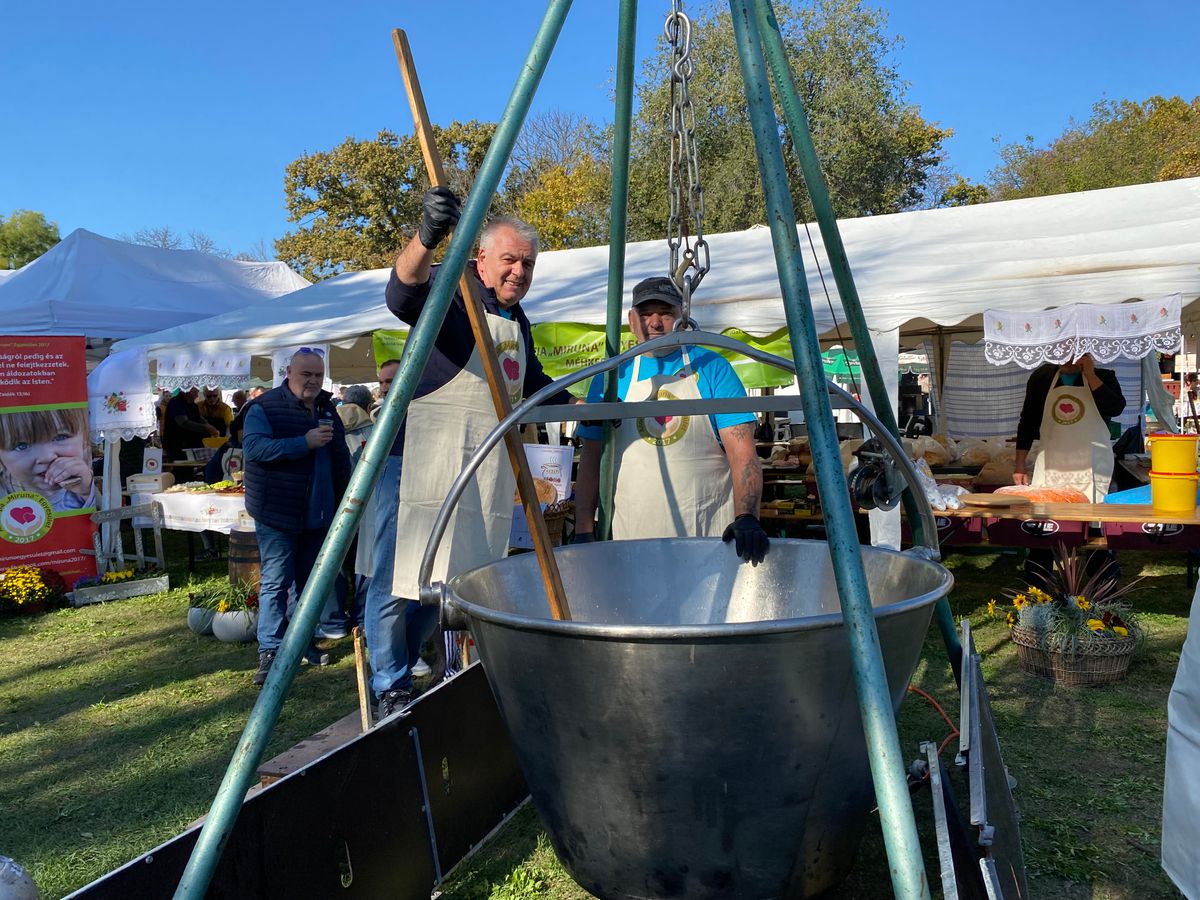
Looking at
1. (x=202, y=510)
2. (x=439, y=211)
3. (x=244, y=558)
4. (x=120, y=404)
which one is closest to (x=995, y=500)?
(x=439, y=211)

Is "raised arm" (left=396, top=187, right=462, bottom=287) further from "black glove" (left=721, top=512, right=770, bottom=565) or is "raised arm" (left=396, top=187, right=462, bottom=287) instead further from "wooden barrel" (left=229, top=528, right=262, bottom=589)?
"wooden barrel" (left=229, top=528, right=262, bottom=589)

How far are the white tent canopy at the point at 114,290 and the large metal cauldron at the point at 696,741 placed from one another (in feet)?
33.0

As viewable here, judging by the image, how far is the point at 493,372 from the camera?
211 cm

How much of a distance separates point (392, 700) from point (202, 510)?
13.6ft

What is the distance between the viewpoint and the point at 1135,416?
29.3 ft

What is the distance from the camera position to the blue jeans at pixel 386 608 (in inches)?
129

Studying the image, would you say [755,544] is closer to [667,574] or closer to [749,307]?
[667,574]

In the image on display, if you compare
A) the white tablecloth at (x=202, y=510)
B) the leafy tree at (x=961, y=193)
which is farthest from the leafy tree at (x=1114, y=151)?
the white tablecloth at (x=202, y=510)

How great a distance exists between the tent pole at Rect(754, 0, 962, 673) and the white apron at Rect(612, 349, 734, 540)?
0.66 meters

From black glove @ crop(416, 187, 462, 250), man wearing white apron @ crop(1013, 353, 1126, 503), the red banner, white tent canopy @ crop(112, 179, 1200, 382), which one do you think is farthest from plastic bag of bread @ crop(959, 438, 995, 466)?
the red banner

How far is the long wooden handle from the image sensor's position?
6.21ft

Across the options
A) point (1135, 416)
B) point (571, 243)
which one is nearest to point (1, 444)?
point (1135, 416)

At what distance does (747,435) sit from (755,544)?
521mm

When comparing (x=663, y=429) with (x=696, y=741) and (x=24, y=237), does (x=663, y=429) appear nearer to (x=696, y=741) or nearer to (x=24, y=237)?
(x=696, y=741)
